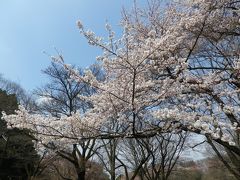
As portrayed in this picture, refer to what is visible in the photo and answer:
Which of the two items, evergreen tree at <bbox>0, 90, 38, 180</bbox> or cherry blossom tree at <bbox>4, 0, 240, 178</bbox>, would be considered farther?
evergreen tree at <bbox>0, 90, 38, 180</bbox>

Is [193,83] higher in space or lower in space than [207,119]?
higher

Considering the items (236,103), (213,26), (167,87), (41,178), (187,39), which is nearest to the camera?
(167,87)

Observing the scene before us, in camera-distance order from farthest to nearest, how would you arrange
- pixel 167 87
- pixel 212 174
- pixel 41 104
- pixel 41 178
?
pixel 212 174 → pixel 41 178 → pixel 41 104 → pixel 167 87

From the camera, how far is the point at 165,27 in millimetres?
7082

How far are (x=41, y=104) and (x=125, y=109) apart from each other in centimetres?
1509

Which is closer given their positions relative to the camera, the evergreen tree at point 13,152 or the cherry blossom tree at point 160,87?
the cherry blossom tree at point 160,87

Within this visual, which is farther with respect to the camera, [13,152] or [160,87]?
[13,152]

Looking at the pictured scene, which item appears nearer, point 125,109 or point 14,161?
point 125,109

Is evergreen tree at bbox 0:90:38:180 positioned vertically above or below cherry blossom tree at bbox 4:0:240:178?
above

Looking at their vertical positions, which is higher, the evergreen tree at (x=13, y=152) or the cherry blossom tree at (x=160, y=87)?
the evergreen tree at (x=13, y=152)

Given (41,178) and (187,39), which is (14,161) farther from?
(187,39)

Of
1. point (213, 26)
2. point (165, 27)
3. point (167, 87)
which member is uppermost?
point (165, 27)

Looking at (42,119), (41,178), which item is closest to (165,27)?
(42,119)

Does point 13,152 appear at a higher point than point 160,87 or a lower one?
higher
